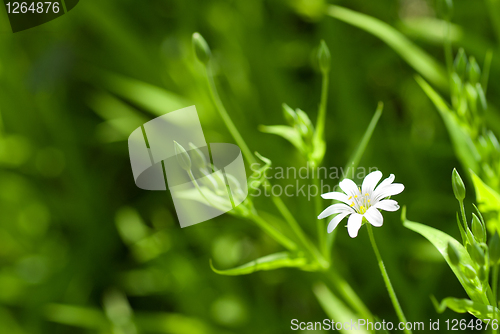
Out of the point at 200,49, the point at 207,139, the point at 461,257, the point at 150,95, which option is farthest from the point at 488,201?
the point at 150,95

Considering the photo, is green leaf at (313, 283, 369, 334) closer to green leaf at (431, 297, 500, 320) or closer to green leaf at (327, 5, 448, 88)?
green leaf at (431, 297, 500, 320)

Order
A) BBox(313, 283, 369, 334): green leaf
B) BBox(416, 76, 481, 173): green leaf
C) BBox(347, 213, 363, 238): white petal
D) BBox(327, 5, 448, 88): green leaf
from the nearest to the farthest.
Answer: BBox(347, 213, 363, 238): white petal
BBox(416, 76, 481, 173): green leaf
BBox(313, 283, 369, 334): green leaf
BBox(327, 5, 448, 88): green leaf

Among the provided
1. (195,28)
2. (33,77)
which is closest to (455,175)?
(195,28)

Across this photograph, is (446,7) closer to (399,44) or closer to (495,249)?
(399,44)

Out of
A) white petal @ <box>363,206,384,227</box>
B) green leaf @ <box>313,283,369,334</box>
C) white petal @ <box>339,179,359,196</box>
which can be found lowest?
green leaf @ <box>313,283,369,334</box>

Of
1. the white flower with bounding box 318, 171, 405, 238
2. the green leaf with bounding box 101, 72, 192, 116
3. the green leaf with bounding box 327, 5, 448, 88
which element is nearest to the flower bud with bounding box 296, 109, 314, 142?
the white flower with bounding box 318, 171, 405, 238

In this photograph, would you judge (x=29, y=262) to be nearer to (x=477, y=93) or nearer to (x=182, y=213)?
(x=182, y=213)

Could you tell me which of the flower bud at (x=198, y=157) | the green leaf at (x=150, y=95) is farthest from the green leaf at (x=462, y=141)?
the green leaf at (x=150, y=95)

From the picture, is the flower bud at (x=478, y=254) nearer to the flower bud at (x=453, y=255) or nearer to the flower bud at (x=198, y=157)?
the flower bud at (x=453, y=255)
